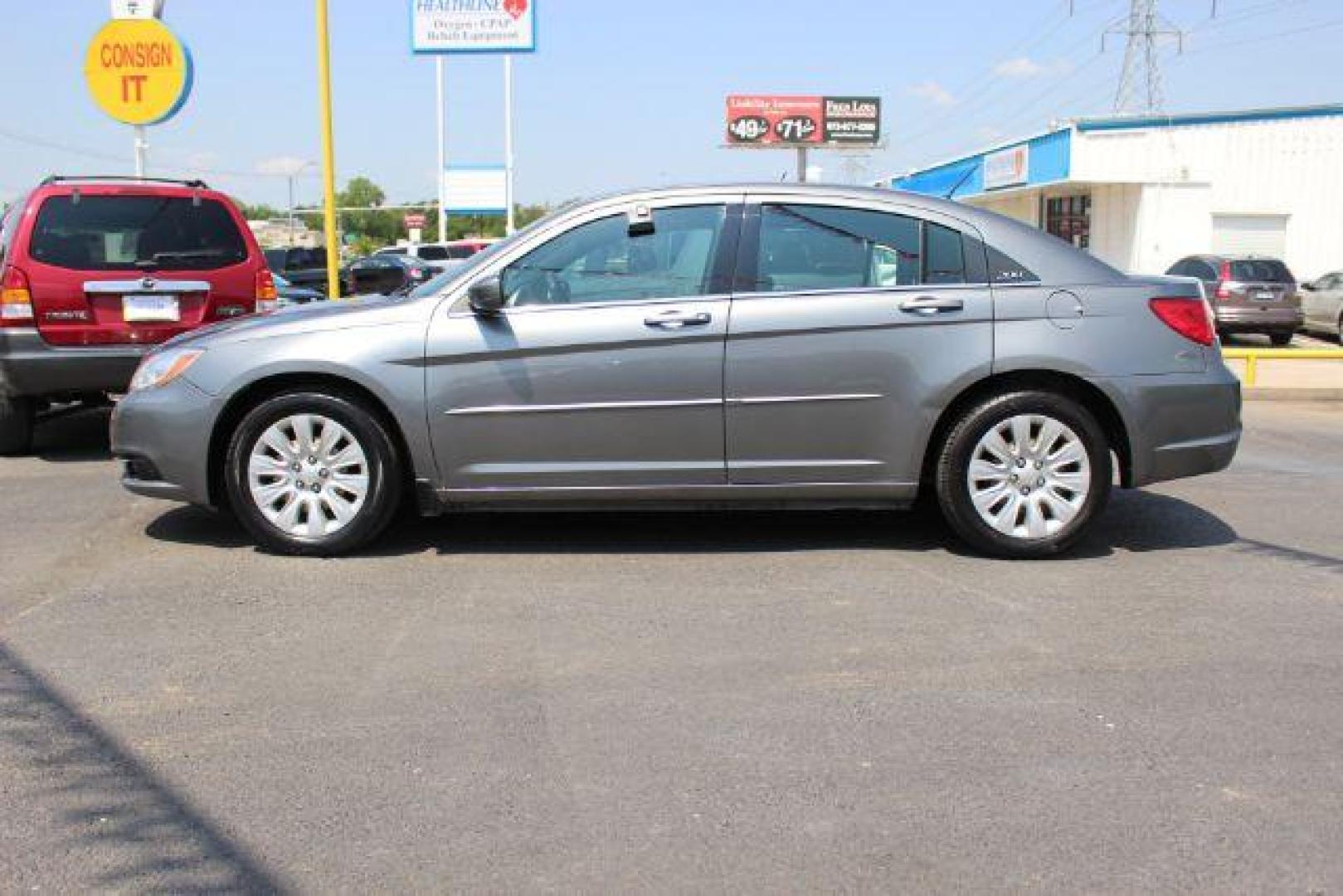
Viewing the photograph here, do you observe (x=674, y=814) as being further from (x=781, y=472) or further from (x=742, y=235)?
(x=742, y=235)

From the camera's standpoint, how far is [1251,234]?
29.3 m

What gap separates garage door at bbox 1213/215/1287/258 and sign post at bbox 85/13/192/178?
23.9m

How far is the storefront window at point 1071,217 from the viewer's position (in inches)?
1334

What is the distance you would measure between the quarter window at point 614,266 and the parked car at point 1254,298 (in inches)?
645

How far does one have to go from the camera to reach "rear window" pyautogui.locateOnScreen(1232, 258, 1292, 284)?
20.2m

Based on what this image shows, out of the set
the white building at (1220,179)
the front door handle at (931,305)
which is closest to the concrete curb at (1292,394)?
the front door handle at (931,305)

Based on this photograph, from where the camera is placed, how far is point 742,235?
18.6 ft

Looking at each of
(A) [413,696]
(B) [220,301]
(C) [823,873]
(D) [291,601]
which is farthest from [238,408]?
(C) [823,873]

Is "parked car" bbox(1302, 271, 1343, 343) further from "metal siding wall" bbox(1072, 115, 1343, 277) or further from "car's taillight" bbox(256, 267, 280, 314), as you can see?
"car's taillight" bbox(256, 267, 280, 314)

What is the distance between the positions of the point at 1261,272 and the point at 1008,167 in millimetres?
15624

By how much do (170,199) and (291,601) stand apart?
4.35 metres

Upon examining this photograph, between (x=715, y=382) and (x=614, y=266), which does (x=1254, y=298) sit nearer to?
(x=715, y=382)

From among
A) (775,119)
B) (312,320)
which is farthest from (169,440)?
(775,119)

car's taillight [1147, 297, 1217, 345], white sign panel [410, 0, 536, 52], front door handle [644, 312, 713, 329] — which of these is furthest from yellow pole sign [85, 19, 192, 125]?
white sign panel [410, 0, 536, 52]
